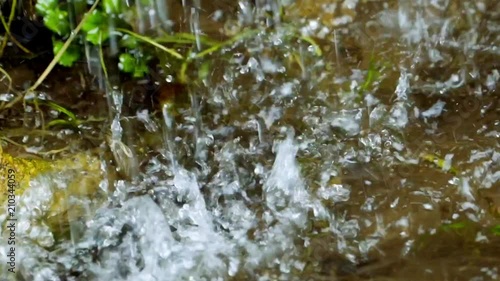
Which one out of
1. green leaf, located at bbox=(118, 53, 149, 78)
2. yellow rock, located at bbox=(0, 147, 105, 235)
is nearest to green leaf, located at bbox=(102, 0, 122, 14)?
green leaf, located at bbox=(118, 53, 149, 78)

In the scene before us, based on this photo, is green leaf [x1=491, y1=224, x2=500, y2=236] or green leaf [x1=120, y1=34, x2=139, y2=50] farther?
green leaf [x1=120, y1=34, x2=139, y2=50]

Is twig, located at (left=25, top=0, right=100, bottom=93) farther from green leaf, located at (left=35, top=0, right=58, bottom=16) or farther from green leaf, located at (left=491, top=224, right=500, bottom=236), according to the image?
green leaf, located at (left=491, top=224, right=500, bottom=236)

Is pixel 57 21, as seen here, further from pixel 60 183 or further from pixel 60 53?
pixel 60 183

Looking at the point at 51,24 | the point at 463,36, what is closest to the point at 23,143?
the point at 51,24

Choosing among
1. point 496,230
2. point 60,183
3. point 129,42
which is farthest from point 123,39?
point 496,230

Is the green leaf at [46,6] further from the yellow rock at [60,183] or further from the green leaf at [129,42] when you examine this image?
the yellow rock at [60,183]

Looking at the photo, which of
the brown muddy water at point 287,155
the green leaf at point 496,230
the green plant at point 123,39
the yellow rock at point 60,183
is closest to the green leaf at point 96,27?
the green plant at point 123,39
